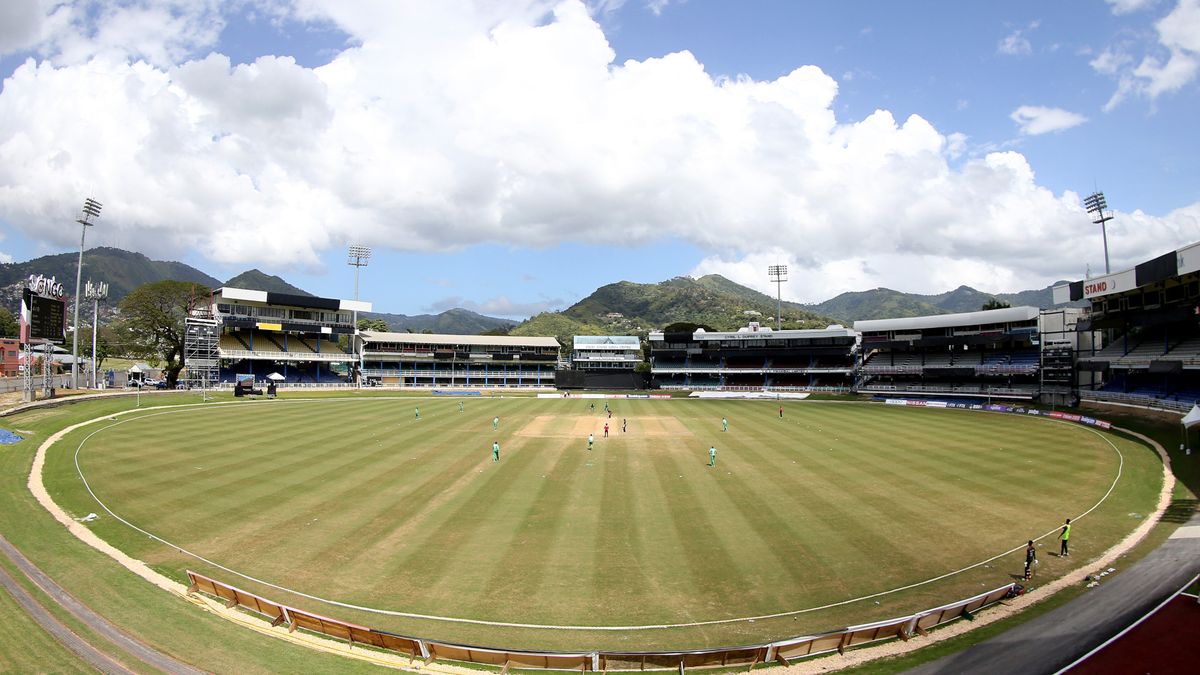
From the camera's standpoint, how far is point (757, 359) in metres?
96.4

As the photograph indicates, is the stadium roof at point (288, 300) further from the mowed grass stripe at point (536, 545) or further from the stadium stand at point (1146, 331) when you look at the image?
the stadium stand at point (1146, 331)

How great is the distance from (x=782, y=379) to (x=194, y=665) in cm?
8841

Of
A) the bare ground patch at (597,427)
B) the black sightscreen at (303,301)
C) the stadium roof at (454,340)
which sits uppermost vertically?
the black sightscreen at (303,301)

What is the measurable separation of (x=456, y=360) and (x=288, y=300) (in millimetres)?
28180

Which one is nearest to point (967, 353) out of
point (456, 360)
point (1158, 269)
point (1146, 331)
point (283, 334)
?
point (1146, 331)

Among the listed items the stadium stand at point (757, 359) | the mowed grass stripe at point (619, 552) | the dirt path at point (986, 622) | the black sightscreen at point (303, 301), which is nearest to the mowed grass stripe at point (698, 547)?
the mowed grass stripe at point (619, 552)

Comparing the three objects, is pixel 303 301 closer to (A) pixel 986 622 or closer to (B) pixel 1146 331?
(A) pixel 986 622

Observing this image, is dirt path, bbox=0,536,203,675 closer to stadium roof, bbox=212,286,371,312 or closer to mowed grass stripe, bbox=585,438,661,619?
mowed grass stripe, bbox=585,438,661,619

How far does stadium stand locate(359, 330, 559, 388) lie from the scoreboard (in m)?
49.4

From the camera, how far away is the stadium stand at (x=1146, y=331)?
4266 cm

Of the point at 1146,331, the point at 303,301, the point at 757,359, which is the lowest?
the point at 757,359

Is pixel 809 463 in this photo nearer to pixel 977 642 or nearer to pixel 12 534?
pixel 977 642

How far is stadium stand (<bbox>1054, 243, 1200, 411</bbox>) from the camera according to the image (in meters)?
42.7

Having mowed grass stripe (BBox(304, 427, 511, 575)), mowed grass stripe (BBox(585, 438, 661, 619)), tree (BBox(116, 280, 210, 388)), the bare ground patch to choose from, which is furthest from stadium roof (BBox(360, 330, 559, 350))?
mowed grass stripe (BBox(585, 438, 661, 619))
